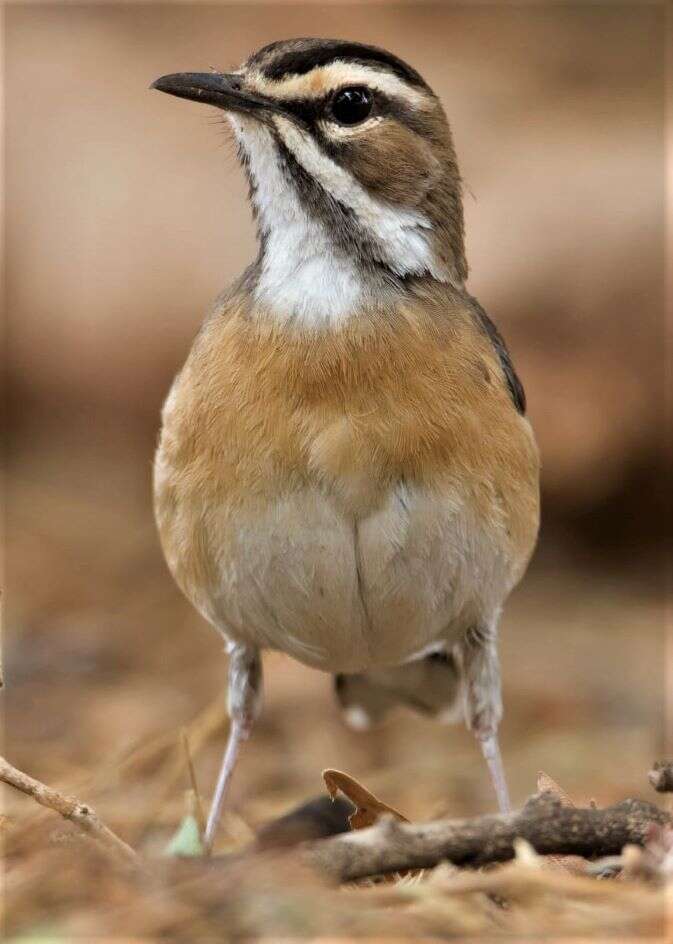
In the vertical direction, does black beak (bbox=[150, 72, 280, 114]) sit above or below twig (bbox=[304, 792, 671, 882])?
above

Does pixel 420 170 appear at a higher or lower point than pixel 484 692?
higher

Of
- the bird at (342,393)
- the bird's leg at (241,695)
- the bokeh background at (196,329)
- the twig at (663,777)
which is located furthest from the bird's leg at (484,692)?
the twig at (663,777)

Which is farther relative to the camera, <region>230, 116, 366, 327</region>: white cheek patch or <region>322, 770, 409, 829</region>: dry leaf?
<region>230, 116, 366, 327</region>: white cheek patch

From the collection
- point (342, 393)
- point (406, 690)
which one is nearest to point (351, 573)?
point (342, 393)

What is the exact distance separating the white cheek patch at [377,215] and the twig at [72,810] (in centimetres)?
231

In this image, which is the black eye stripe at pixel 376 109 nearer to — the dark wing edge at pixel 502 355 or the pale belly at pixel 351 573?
the dark wing edge at pixel 502 355

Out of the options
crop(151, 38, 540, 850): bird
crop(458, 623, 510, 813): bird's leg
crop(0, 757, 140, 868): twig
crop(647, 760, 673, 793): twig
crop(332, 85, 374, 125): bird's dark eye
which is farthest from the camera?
crop(458, 623, 510, 813): bird's leg

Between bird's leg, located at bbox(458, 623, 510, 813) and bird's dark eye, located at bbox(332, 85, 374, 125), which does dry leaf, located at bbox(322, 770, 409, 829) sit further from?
bird's dark eye, located at bbox(332, 85, 374, 125)

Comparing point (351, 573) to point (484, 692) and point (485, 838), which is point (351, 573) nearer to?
point (484, 692)

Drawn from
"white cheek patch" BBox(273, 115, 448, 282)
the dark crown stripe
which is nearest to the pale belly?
"white cheek patch" BBox(273, 115, 448, 282)

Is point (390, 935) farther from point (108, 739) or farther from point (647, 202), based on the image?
point (647, 202)

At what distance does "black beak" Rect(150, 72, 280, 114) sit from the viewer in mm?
5336

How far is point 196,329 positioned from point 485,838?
25.8ft

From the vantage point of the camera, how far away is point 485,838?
409 centimetres
